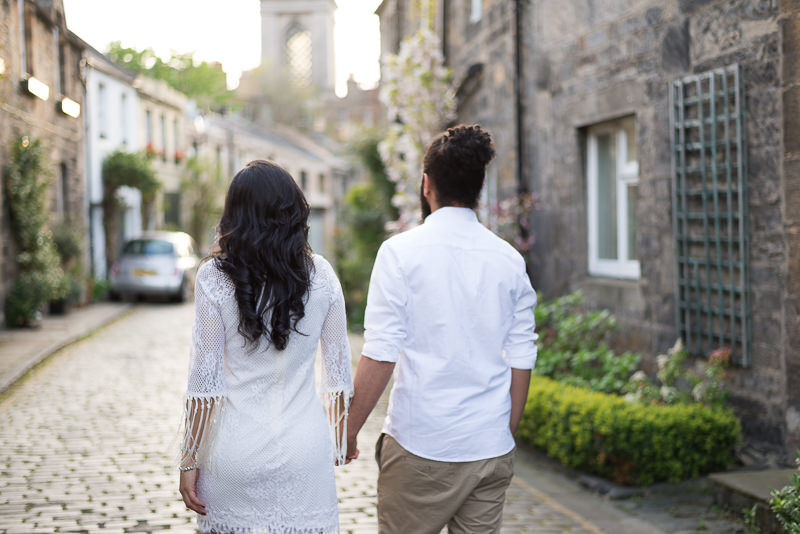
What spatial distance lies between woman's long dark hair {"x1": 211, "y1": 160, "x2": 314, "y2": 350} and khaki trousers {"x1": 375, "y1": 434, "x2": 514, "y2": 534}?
0.61 metres

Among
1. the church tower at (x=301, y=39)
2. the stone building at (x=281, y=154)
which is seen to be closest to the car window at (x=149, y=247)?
the stone building at (x=281, y=154)

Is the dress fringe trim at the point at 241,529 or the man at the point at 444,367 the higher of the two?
the man at the point at 444,367

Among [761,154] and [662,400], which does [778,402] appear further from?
[761,154]

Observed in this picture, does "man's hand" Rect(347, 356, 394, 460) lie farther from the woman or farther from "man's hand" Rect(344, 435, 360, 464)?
the woman

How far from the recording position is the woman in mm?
2686

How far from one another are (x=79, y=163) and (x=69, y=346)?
830 cm

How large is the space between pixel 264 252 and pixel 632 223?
6.18 m

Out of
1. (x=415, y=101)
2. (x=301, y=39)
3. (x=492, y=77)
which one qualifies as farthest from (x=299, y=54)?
(x=492, y=77)

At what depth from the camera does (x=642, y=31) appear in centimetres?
754

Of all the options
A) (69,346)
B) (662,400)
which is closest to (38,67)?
(69,346)

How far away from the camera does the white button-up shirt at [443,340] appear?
2.94 metres

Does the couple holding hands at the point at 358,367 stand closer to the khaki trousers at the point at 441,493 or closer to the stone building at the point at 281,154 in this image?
the khaki trousers at the point at 441,493

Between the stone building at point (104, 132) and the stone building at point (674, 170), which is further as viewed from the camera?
the stone building at point (104, 132)

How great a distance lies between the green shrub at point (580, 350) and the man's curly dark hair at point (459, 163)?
4.33 m
